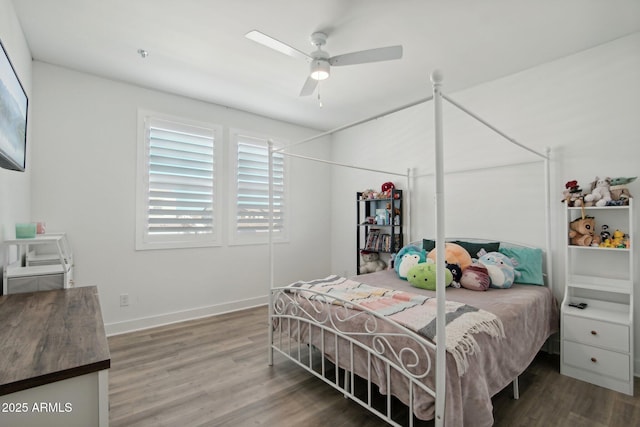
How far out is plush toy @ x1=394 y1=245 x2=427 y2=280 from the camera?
3.01 m

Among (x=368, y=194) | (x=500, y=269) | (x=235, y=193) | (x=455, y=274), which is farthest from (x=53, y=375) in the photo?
(x=368, y=194)

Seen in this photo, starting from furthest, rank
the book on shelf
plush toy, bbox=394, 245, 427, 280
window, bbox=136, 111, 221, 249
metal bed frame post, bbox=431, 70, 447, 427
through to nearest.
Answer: the book on shelf, window, bbox=136, 111, 221, 249, plush toy, bbox=394, 245, 427, 280, metal bed frame post, bbox=431, 70, 447, 427

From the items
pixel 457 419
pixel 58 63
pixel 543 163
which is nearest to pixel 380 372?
pixel 457 419

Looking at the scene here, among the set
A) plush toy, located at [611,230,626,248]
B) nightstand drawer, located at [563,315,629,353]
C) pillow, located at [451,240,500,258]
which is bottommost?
nightstand drawer, located at [563,315,629,353]

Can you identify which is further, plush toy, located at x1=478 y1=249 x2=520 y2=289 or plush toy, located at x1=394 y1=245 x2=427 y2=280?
plush toy, located at x1=394 y1=245 x2=427 y2=280

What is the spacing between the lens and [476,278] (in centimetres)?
260

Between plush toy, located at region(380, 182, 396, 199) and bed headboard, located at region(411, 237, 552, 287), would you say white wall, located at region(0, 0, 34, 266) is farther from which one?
bed headboard, located at region(411, 237, 552, 287)

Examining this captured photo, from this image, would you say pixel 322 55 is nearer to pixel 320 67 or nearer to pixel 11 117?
pixel 320 67

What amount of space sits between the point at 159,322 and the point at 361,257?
8.52 feet

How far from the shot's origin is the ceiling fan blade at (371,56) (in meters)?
2.03

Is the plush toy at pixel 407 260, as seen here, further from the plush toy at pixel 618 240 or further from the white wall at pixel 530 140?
the plush toy at pixel 618 240

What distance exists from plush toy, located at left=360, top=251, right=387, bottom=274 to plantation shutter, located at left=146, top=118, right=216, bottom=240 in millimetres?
2020

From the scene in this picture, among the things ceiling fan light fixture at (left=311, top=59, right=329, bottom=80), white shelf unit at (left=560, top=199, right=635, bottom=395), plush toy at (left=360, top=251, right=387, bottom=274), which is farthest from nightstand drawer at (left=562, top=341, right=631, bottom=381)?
ceiling fan light fixture at (left=311, top=59, right=329, bottom=80)

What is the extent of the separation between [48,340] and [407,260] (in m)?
2.68
